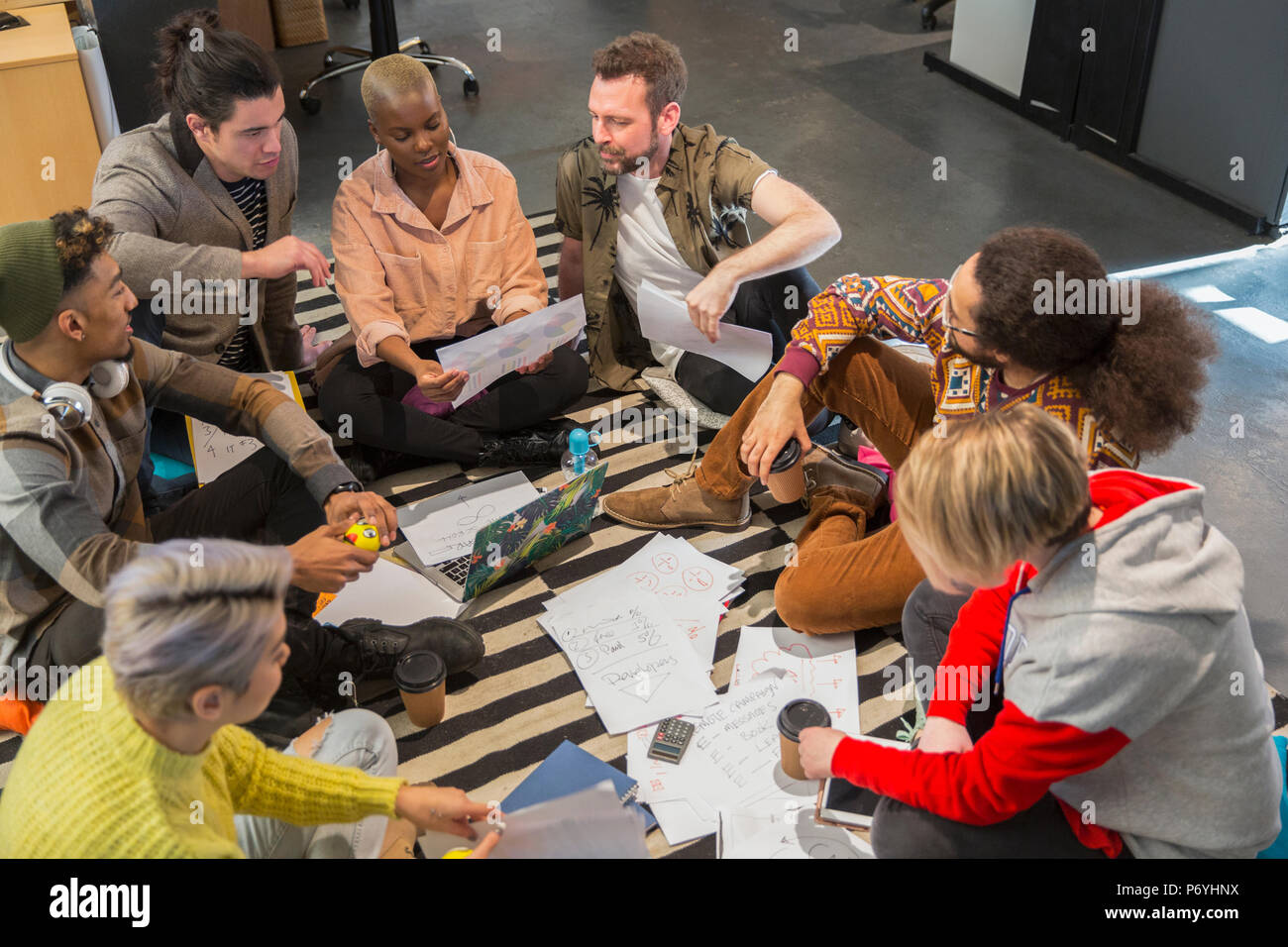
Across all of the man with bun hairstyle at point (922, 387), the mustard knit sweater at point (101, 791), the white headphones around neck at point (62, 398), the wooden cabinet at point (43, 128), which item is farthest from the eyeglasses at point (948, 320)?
the wooden cabinet at point (43, 128)

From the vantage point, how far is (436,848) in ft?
6.84

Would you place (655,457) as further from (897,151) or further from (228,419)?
(897,151)

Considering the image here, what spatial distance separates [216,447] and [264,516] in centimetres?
39

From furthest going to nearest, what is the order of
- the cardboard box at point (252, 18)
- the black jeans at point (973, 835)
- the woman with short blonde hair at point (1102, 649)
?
the cardboard box at point (252, 18)
the black jeans at point (973, 835)
the woman with short blonde hair at point (1102, 649)

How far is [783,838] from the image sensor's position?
2125 millimetres

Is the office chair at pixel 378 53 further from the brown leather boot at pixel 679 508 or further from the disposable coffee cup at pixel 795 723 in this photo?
the disposable coffee cup at pixel 795 723

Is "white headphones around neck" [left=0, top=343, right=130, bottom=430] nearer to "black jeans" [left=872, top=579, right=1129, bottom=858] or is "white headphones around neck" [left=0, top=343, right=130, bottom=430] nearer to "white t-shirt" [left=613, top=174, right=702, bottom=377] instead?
"white t-shirt" [left=613, top=174, right=702, bottom=377]

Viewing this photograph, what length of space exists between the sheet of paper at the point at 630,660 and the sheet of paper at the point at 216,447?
0.90 m

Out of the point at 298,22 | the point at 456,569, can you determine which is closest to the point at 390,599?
the point at 456,569

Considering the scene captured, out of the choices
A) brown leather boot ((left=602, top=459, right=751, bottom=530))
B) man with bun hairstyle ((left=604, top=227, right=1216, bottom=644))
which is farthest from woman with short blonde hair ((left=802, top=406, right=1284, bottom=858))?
brown leather boot ((left=602, top=459, right=751, bottom=530))

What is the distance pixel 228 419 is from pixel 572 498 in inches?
32.0

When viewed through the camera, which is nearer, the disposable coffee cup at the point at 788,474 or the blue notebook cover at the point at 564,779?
the blue notebook cover at the point at 564,779

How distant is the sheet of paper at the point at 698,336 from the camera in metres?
2.97
